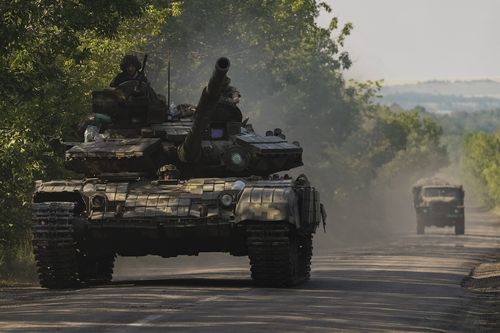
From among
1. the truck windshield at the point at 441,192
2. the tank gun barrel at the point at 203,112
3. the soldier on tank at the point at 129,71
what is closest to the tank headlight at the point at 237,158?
the tank gun barrel at the point at 203,112

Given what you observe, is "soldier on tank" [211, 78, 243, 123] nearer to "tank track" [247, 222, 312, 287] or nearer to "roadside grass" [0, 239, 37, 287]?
"tank track" [247, 222, 312, 287]

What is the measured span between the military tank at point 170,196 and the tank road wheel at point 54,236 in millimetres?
15

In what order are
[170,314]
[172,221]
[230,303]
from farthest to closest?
[172,221] < [230,303] < [170,314]

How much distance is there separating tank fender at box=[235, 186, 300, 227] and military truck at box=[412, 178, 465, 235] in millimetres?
45644

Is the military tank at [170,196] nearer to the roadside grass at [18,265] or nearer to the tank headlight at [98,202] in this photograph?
the tank headlight at [98,202]

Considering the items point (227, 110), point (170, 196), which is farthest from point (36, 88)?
point (170, 196)

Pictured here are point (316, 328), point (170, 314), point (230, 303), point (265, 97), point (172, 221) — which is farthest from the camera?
point (265, 97)

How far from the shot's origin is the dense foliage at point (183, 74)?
24625 millimetres

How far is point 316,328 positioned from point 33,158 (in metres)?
12.0

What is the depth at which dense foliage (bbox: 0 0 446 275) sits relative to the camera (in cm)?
2462

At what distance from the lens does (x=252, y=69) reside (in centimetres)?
6912

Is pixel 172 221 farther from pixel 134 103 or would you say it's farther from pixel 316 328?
pixel 316 328

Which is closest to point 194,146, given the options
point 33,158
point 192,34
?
point 33,158

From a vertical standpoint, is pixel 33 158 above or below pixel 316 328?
above
